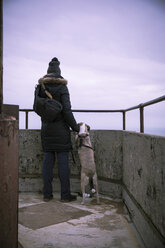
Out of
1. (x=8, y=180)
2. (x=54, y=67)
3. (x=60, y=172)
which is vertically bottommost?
(x=60, y=172)

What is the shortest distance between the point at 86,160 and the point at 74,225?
1203 millimetres

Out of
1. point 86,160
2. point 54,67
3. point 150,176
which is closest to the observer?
point 150,176

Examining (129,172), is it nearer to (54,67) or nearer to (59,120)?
(59,120)

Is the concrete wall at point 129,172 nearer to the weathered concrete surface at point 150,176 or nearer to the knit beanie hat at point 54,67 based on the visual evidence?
the weathered concrete surface at point 150,176

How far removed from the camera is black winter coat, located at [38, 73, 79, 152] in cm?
400

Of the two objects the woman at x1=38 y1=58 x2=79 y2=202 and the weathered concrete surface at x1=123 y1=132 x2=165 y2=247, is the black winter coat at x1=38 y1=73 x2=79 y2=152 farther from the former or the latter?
the weathered concrete surface at x1=123 y1=132 x2=165 y2=247

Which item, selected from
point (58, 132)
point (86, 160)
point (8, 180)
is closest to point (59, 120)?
point (58, 132)

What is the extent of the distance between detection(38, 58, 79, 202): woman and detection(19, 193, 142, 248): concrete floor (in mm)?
328

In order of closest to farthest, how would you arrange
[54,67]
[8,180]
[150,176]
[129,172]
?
[8,180]
[150,176]
[129,172]
[54,67]

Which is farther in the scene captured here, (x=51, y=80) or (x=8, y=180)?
(x=51, y=80)

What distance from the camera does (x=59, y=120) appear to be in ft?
13.3

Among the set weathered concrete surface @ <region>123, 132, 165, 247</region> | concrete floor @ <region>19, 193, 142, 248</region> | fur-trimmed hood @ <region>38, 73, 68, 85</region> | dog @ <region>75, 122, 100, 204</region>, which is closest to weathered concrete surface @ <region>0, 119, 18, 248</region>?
concrete floor @ <region>19, 193, 142, 248</region>

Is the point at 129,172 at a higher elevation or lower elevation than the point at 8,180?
lower

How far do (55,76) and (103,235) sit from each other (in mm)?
2561
